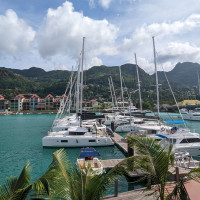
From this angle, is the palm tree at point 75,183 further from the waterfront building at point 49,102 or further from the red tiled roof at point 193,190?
the waterfront building at point 49,102

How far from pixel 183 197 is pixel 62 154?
3.98 meters

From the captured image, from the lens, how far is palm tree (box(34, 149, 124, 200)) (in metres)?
5.29

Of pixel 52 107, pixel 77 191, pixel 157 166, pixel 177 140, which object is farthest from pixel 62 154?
pixel 52 107

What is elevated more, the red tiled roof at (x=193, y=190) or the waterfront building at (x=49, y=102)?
the waterfront building at (x=49, y=102)

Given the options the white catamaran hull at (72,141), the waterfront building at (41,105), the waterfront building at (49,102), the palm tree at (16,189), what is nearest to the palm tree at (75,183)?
the palm tree at (16,189)

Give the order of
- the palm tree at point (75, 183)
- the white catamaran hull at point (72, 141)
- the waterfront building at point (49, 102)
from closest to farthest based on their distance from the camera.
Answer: the palm tree at point (75, 183) < the white catamaran hull at point (72, 141) < the waterfront building at point (49, 102)

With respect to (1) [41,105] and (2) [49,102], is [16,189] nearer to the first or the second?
(2) [49,102]

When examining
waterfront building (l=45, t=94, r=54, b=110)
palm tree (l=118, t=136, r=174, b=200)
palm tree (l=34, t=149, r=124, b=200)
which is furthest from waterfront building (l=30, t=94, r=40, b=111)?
palm tree (l=118, t=136, r=174, b=200)

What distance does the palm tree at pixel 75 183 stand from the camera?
529 centimetres

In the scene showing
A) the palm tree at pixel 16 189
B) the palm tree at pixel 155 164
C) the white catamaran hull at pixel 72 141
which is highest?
the palm tree at pixel 155 164

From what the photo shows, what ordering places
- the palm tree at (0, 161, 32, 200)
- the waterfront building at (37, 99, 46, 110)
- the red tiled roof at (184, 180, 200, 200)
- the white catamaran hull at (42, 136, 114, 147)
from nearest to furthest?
the palm tree at (0, 161, 32, 200) → the red tiled roof at (184, 180, 200, 200) → the white catamaran hull at (42, 136, 114, 147) → the waterfront building at (37, 99, 46, 110)

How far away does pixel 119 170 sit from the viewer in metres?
5.61

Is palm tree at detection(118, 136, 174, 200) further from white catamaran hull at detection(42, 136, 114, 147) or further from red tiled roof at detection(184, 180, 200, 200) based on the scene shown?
white catamaran hull at detection(42, 136, 114, 147)

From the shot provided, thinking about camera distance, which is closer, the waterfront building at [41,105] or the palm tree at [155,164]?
the palm tree at [155,164]
